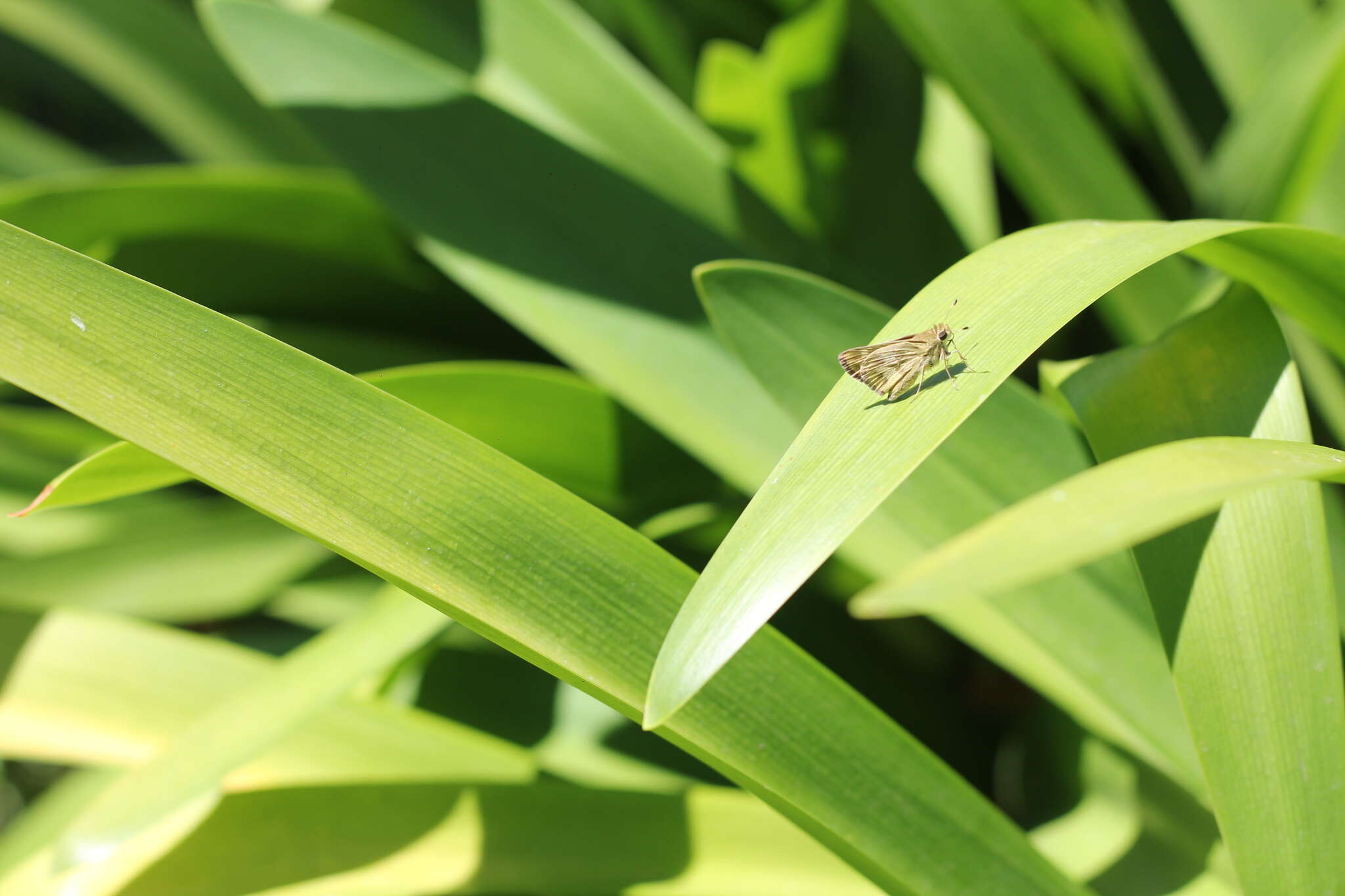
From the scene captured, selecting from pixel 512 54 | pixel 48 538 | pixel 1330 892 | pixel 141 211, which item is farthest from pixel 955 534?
pixel 48 538

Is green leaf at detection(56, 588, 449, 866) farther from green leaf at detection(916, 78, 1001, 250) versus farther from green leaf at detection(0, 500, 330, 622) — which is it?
green leaf at detection(916, 78, 1001, 250)

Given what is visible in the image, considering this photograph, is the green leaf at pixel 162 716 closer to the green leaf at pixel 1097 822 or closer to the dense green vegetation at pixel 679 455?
the dense green vegetation at pixel 679 455

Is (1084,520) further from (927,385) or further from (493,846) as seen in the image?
(493,846)

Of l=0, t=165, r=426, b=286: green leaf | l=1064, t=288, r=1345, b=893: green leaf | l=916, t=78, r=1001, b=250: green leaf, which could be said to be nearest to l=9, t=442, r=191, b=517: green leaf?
l=0, t=165, r=426, b=286: green leaf

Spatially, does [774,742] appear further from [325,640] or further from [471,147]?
[471,147]

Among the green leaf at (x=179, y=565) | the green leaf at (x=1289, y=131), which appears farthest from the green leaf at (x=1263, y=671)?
the green leaf at (x=179, y=565)
